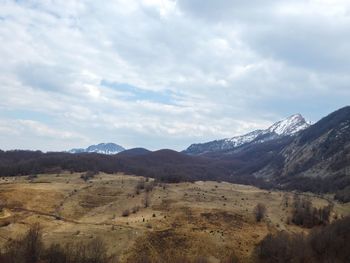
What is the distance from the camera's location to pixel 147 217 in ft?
325

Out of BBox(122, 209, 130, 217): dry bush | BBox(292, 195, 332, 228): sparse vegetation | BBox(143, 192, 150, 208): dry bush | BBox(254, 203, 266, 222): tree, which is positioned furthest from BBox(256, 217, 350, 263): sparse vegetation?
BBox(143, 192, 150, 208): dry bush

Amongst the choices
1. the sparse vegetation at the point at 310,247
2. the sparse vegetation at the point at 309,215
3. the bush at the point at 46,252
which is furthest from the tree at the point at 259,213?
the bush at the point at 46,252

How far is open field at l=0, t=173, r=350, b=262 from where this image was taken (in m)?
82.4

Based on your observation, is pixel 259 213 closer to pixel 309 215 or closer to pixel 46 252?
pixel 309 215

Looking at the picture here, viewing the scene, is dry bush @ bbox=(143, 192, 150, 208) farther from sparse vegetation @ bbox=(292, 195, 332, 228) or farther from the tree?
sparse vegetation @ bbox=(292, 195, 332, 228)

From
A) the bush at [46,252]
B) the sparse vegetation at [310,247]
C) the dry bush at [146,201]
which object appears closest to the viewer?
the bush at [46,252]

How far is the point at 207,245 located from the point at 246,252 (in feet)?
22.0

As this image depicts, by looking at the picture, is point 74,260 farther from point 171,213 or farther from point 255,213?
point 255,213

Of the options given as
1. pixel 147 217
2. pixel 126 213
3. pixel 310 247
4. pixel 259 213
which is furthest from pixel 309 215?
pixel 126 213

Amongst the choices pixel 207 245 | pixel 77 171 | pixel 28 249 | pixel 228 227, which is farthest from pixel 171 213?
pixel 77 171

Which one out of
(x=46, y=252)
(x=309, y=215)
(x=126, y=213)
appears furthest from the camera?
(x=309, y=215)

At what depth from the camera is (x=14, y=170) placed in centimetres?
18712

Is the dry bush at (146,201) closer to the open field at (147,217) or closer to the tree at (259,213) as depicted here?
the open field at (147,217)

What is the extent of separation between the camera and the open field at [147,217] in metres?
82.4
